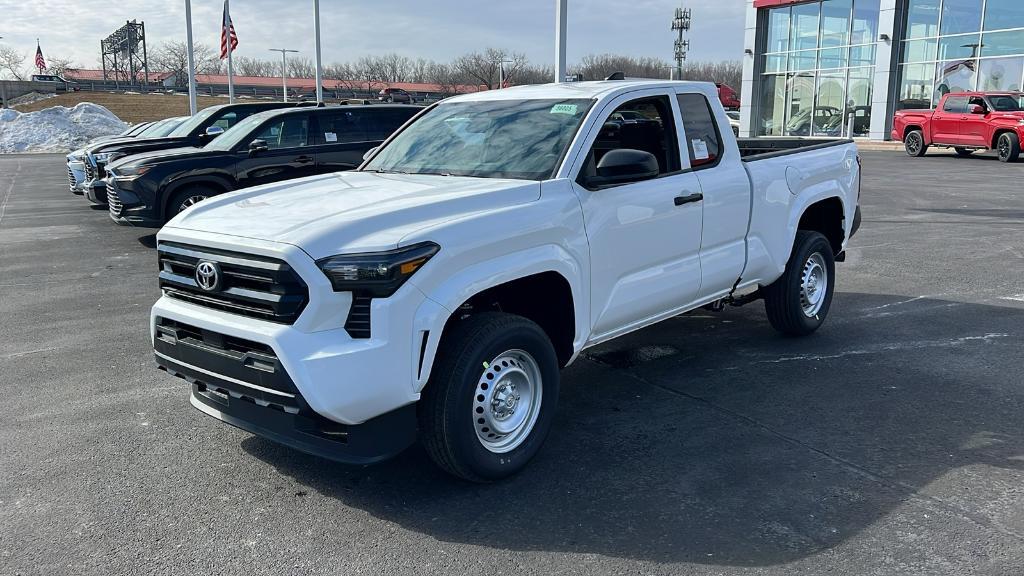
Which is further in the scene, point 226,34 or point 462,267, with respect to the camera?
point 226,34

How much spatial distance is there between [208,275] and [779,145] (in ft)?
18.6

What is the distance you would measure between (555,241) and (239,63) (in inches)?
5536

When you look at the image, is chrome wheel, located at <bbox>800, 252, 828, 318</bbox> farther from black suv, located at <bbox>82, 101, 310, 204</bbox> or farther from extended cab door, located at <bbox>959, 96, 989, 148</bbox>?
extended cab door, located at <bbox>959, 96, 989, 148</bbox>

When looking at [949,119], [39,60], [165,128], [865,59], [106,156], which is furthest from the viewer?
[39,60]

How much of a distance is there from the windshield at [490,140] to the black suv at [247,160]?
20.5 ft

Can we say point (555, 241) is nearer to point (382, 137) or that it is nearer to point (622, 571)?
point (622, 571)

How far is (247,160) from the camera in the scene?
11.5 metres

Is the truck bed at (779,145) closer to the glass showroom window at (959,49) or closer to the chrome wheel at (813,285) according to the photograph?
the chrome wheel at (813,285)

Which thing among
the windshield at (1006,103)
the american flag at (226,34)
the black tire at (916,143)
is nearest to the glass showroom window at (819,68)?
the black tire at (916,143)

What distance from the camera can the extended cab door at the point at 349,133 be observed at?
11.9 metres

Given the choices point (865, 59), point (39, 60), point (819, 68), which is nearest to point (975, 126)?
point (865, 59)

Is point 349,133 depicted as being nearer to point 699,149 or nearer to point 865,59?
point 699,149

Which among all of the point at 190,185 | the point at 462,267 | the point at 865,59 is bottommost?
the point at 190,185

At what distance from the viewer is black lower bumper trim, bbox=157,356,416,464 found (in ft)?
11.8
